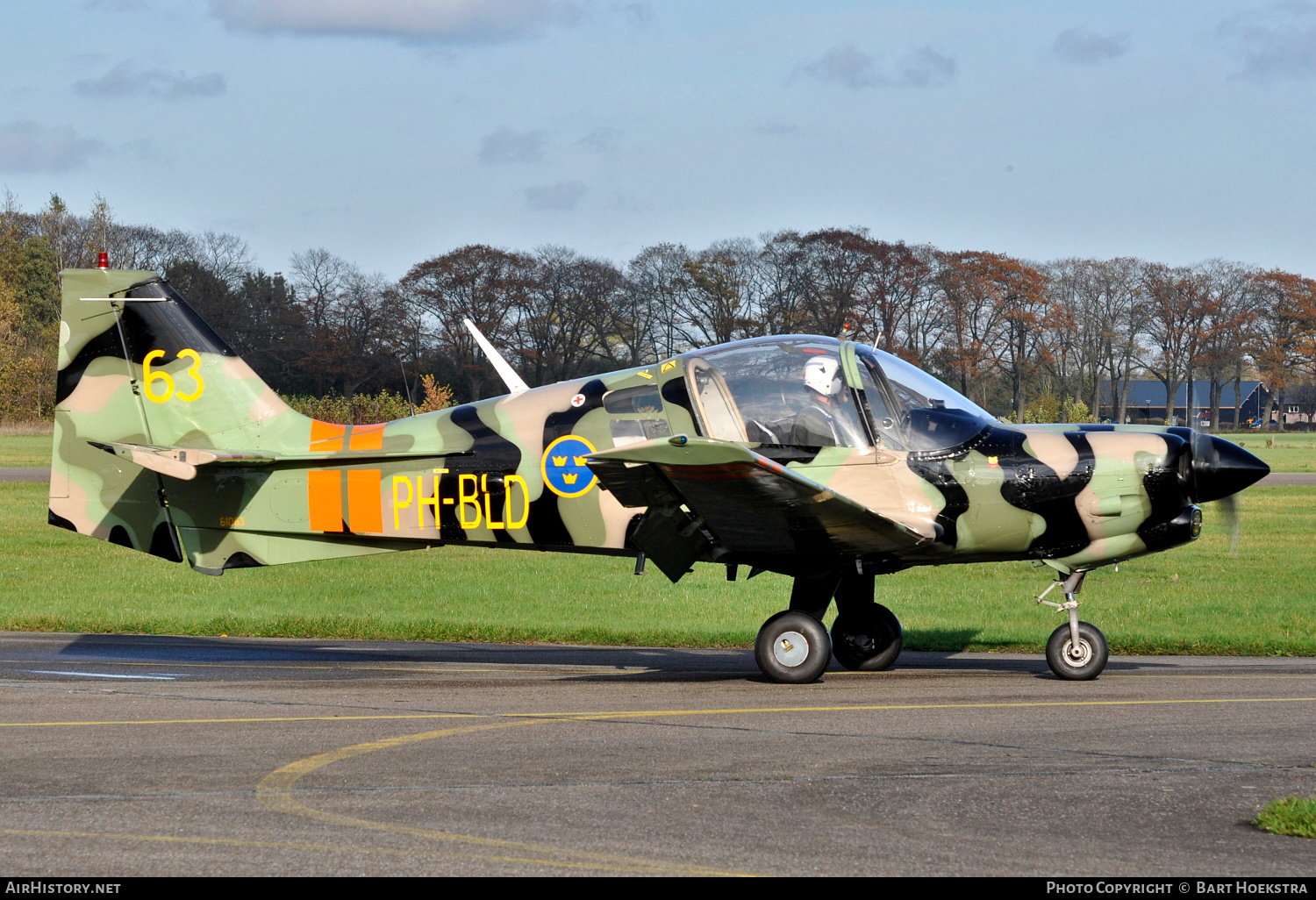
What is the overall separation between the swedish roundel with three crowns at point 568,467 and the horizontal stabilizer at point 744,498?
1101 millimetres

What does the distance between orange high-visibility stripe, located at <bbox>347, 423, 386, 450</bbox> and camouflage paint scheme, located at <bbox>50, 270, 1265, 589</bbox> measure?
22 mm

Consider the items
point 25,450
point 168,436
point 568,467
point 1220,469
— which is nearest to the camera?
point 1220,469

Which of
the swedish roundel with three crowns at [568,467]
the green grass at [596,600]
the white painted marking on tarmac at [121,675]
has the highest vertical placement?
the swedish roundel with three crowns at [568,467]

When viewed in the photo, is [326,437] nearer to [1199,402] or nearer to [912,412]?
[912,412]

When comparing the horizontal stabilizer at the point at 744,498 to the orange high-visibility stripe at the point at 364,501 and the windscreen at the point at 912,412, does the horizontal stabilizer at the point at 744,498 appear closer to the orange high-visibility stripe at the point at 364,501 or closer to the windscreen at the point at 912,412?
the windscreen at the point at 912,412

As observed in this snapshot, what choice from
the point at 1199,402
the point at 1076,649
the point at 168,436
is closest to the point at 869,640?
the point at 1076,649

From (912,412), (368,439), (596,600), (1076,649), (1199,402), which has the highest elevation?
(1199,402)

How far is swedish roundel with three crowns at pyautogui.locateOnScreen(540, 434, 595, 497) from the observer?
10453 millimetres

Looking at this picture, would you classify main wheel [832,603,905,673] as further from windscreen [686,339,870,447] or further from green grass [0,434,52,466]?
green grass [0,434,52,466]

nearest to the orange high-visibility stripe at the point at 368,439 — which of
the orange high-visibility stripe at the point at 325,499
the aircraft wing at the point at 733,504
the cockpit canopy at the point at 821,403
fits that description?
the orange high-visibility stripe at the point at 325,499

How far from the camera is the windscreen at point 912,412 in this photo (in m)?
9.88

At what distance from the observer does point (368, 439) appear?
11.1 m

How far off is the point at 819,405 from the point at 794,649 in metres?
1.98

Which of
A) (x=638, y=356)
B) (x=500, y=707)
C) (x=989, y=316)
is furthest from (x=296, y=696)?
(x=989, y=316)
